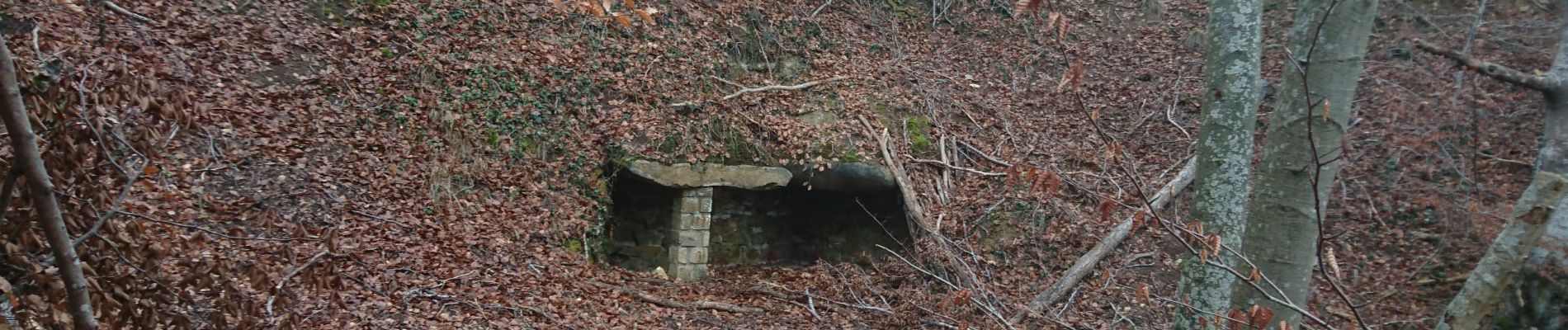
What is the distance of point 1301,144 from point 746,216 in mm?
7237

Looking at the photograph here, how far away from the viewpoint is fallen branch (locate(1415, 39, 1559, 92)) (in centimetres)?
809

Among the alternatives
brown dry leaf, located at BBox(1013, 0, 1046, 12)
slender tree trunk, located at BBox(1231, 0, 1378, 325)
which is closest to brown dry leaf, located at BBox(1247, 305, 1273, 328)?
slender tree trunk, located at BBox(1231, 0, 1378, 325)

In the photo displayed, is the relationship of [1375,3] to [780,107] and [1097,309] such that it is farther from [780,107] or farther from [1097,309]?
[780,107]

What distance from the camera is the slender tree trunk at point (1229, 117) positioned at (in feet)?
11.9

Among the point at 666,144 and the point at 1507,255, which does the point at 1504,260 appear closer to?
the point at 1507,255

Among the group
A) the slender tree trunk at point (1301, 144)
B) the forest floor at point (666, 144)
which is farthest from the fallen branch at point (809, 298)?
the slender tree trunk at point (1301, 144)

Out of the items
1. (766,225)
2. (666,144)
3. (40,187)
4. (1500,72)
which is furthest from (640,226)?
(1500,72)

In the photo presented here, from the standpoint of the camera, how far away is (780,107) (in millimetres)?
9734

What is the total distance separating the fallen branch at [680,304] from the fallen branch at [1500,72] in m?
7.24

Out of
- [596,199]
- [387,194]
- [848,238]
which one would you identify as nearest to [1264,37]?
[848,238]

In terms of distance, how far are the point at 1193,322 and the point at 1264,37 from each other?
396 inches

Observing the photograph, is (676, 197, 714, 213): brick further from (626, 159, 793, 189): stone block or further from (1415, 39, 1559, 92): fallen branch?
(1415, 39, 1559, 92): fallen branch

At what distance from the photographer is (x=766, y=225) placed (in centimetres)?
1010

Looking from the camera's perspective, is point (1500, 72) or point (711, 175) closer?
point (711, 175)
